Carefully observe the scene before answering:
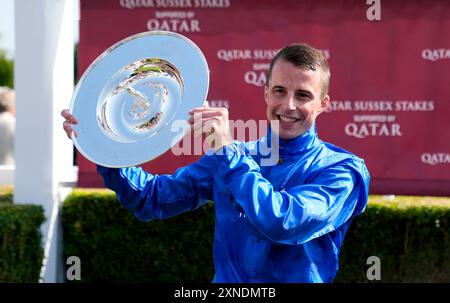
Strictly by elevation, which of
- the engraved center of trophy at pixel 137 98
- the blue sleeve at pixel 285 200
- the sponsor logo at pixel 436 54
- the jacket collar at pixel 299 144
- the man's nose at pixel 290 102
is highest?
the sponsor logo at pixel 436 54

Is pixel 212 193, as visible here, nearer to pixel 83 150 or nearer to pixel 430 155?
pixel 83 150

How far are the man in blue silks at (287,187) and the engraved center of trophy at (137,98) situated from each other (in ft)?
0.49

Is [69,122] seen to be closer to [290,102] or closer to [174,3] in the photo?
[290,102]

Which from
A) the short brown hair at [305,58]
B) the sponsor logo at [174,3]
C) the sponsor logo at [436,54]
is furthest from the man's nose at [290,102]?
the sponsor logo at [436,54]

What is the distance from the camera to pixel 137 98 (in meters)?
3.04

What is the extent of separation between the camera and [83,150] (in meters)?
2.89

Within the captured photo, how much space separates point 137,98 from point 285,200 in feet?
2.42

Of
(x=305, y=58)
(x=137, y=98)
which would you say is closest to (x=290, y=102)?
(x=305, y=58)

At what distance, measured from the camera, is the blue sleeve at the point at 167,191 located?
3.13 m

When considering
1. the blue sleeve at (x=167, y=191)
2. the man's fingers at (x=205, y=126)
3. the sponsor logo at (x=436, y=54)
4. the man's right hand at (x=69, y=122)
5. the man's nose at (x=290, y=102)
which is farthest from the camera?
the sponsor logo at (x=436, y=54)

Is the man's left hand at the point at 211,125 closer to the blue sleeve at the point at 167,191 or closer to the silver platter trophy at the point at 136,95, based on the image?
the silver platter trophy at the point at 136,95

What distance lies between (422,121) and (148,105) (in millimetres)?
3969
